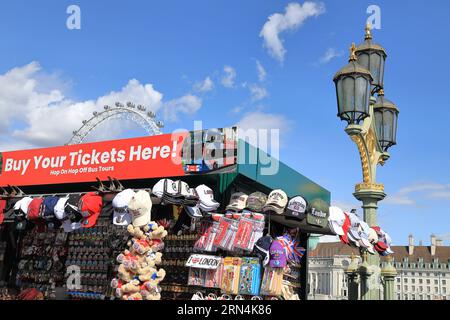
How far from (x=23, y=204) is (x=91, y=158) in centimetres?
210

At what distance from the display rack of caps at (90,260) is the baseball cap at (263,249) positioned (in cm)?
451

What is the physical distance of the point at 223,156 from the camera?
9.73m

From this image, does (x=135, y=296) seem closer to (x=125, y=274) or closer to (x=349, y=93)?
(x=125, y=274)

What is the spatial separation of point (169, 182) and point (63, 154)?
16.0 ft

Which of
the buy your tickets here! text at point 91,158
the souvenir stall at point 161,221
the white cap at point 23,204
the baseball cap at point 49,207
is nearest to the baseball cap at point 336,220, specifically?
the souvenir stall at point 161,221

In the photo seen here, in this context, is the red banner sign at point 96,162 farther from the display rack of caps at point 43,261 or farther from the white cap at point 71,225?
the white cap at point 71,225

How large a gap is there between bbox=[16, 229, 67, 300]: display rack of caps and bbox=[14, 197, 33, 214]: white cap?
2182 millimetres

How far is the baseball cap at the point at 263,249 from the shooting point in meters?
8.59

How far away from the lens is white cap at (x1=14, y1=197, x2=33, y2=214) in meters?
10.5

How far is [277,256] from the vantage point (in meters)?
8.59

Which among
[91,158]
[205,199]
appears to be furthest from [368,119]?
[91,158]
